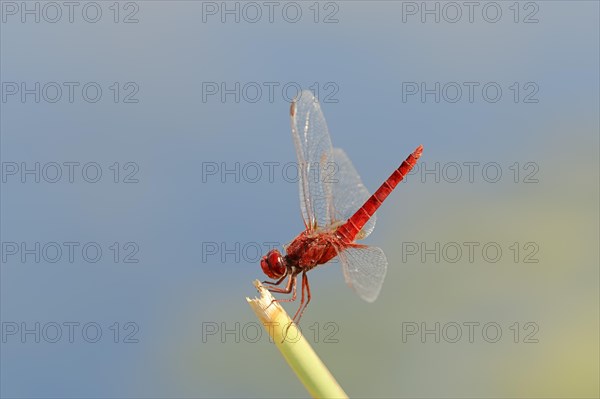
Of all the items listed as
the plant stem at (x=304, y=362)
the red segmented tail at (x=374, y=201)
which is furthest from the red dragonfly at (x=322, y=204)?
the plant stem at (x=304, y=362)

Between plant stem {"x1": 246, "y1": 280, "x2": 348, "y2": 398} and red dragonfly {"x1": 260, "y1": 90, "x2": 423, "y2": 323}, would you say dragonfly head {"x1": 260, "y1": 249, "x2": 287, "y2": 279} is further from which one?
plant stem {"x1": 246, "y1": 280, "x2": 348, "y2": 398}

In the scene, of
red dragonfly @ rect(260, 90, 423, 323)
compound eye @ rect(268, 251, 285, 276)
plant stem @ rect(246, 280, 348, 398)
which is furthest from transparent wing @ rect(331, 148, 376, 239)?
plant stem @ rect(246, 280, 348, 398)

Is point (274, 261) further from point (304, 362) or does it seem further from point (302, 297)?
point (304, 362)

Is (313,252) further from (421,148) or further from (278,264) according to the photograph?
(421,148)

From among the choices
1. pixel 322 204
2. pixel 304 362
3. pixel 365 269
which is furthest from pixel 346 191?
pixel 304 362

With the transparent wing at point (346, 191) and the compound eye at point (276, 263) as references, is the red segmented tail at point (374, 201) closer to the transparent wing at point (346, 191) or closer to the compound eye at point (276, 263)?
the transparent wing at point (346, 191)

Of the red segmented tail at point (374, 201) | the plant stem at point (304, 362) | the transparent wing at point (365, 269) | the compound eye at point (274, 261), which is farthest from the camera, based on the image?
the red segmented tail at point (374, 201)

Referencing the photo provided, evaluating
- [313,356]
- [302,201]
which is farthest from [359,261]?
[313,356]
